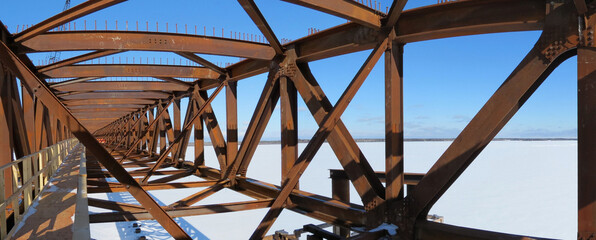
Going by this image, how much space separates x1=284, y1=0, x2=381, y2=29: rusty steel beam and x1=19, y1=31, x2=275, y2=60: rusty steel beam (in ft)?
10.5

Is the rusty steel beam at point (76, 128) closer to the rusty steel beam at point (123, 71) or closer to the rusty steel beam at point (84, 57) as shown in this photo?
the rusty steel beam at point (84, 57)

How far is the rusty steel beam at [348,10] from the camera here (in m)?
6.96

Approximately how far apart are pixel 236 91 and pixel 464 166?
27.7 ft

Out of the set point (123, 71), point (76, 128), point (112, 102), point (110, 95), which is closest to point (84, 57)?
point (123, 71)

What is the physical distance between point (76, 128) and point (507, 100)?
260 inches

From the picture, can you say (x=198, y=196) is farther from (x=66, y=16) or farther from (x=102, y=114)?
(x=102, y=114)

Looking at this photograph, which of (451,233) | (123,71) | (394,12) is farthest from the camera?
(123,71)

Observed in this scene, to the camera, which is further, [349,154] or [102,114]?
[102,114]

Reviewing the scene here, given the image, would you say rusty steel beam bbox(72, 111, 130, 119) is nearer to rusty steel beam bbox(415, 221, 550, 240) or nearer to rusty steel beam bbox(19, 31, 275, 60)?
rusty steel beam bbox(19, 31, 275, 60)

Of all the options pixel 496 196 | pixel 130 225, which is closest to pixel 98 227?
pixel 130 225

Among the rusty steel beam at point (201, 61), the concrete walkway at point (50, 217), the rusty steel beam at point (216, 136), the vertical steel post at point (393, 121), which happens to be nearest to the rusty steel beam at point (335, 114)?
the vertical steel post at point (393, 121)

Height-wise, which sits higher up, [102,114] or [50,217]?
[102,114]

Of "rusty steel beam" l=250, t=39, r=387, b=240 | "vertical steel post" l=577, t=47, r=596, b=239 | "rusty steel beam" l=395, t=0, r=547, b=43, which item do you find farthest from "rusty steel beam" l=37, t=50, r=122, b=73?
"vertical steel post" l=577, t=47, r=596, b=239

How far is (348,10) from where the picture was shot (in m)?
7.14
